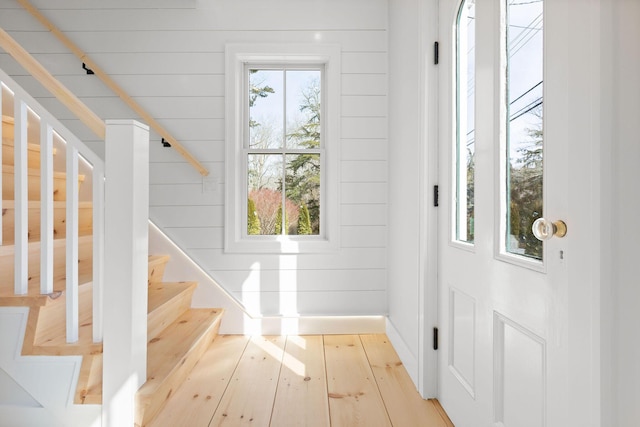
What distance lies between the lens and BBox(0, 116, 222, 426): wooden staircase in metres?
1.46

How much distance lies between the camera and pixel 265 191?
111 inches

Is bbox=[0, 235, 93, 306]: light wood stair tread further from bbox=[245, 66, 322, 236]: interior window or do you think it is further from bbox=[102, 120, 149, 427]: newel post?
bbox=[245, 66, 322, 236]: interior window

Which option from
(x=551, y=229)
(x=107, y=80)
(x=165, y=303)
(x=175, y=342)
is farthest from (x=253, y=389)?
(x=107, y=80)

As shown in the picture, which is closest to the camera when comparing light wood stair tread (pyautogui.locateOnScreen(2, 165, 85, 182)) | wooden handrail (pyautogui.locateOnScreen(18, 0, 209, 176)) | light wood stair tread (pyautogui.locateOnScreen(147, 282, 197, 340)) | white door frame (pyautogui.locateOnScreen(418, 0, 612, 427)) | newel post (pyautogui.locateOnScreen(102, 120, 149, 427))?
white door frame (pyautogui.locateOnScreen(418, 0, 612, 427))

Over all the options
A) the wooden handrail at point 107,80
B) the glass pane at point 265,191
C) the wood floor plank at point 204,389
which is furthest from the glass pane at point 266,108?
the wood floor plank at point 204,389

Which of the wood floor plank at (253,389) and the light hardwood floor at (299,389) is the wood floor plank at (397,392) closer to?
the light hardwood floor at (299,389)

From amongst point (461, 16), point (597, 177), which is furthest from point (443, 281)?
point (461, 16)

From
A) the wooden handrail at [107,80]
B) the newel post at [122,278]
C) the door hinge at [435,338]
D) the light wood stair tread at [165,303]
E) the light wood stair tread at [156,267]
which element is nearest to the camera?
the newel post at [122,278]

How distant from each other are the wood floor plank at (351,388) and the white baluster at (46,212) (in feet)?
4.30

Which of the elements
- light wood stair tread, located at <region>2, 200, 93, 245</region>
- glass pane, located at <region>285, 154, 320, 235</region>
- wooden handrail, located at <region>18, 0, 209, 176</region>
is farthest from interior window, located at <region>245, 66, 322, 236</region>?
light wood stair tread, located at <region>2, 200, 93, 245</region>

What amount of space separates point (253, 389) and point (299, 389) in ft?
0.76

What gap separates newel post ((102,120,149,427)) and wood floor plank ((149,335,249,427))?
0.22m

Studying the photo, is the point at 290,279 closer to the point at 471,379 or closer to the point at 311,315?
the point at 311,315

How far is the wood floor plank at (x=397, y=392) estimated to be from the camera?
1602 millimetres
